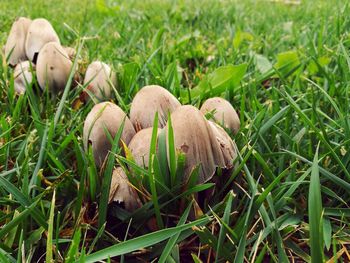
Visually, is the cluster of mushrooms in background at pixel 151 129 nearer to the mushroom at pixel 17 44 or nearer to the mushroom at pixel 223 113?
the mushroom at pixel 223 113

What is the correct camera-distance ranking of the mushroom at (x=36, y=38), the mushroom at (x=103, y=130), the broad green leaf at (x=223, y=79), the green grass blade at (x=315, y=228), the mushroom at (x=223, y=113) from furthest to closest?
1. the mushroom at (x=36, y=38)
2. the broad green leaf at (x=223, y=79)
3. the mushroom at (x=223, y=113)
4. the mushroom at (x=103, y=130)
5. the green grass blade at (x=315, y=228)

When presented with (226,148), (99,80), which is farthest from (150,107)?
(99,80)

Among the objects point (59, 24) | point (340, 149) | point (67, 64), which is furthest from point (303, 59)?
point (59, 24)

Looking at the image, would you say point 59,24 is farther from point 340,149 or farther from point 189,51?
point 340,149

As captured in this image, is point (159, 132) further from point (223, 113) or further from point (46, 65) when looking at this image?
point (46, 65)

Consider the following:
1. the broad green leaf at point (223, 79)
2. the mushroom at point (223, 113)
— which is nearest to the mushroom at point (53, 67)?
the broad green leaf at point (223, 79)
